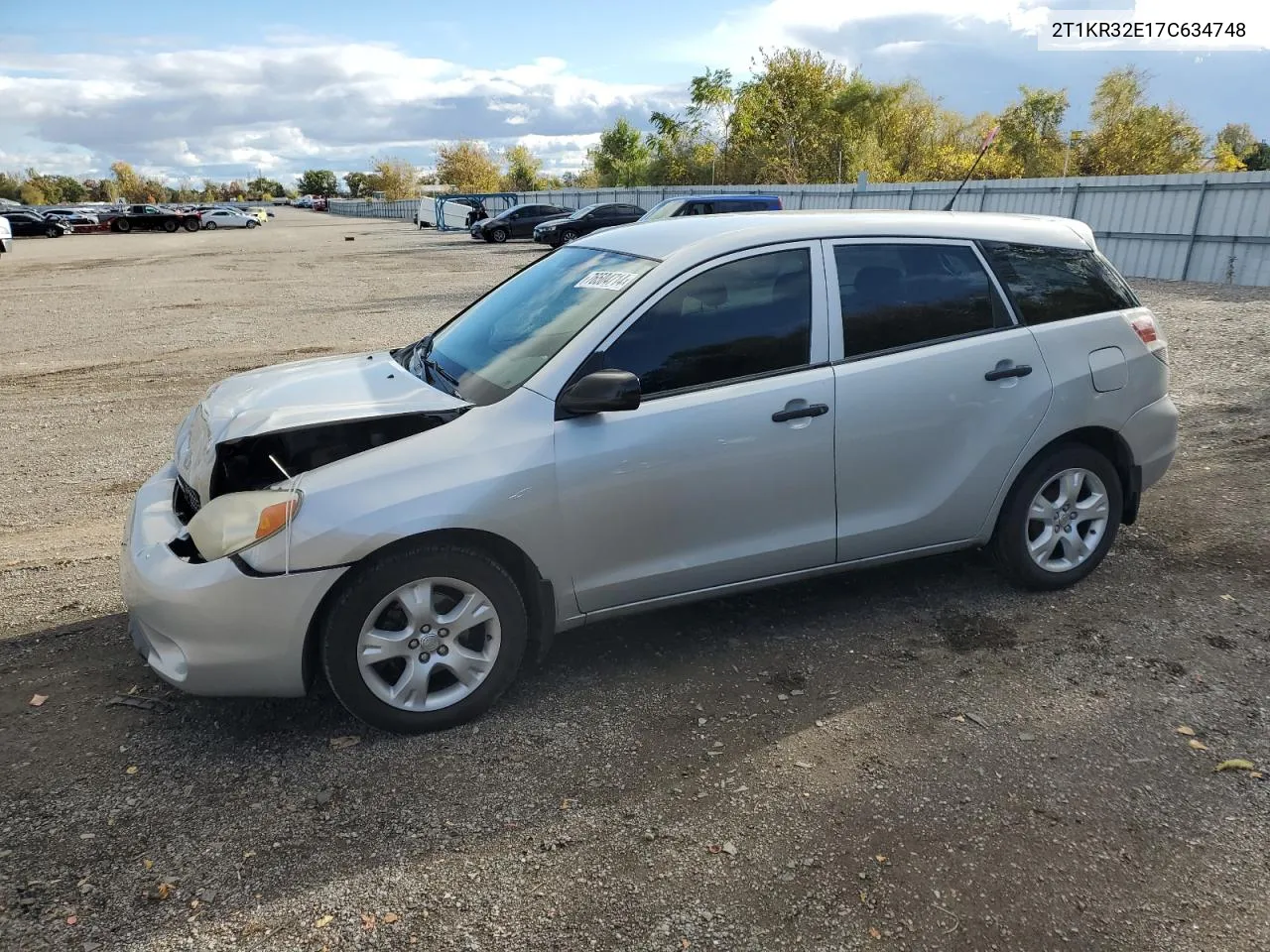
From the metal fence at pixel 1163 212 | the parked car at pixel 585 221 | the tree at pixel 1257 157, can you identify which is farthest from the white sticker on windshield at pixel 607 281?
the tree at pixel 1257 157

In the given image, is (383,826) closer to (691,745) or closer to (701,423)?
(691,745)

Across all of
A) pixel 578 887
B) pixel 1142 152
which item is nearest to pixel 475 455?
pixel 578 887

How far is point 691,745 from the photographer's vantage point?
10.6 feet

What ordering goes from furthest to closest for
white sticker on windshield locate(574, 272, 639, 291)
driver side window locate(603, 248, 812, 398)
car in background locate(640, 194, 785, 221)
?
1. car in background locate(640, 194, 785, 221)
2. white sticker on windshield locate(574, 272, 639, 291)
3. driver side window locate(603, 248, 812, 398)

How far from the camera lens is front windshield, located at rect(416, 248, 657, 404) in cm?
354

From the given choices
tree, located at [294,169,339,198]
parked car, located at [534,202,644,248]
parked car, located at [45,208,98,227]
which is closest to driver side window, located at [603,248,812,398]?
parked car, located at [534,202,644,248]

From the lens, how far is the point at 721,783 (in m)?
3.04

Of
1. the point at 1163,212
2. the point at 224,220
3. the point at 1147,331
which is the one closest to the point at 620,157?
the point at 224,220

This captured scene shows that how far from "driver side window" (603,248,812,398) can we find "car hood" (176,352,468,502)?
2.35 feet

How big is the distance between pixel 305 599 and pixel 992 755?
241 centimetres

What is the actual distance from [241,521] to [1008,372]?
3.16 meters

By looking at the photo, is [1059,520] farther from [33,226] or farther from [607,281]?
[33,226]

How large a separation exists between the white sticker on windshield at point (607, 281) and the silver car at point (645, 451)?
0.06 feet

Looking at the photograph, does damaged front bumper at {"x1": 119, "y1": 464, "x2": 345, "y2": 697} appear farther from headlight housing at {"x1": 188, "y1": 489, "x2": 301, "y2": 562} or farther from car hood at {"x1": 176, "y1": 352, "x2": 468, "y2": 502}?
car hood at {"x1": 176, "y1": 352, "x2": 468, "y2": 502}
